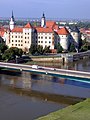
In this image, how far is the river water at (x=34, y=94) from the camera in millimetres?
10453

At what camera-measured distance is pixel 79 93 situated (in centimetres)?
1274

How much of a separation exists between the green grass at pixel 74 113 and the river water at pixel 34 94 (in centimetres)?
54

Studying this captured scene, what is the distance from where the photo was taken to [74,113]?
9805mm

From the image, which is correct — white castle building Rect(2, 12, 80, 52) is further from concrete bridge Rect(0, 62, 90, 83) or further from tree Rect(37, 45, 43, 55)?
concrete bridge Rect(0, 62, 90, 83)

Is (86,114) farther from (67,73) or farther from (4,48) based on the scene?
(4,48)

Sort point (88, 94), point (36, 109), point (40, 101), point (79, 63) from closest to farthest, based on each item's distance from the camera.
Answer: point (36, 109) < point (40, 101) < point (88, 94) < point (79, 63)

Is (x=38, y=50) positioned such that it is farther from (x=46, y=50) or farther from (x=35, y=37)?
(x=35, y=37)

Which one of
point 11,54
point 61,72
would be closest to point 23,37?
point 11,54

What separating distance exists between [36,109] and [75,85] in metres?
3.77

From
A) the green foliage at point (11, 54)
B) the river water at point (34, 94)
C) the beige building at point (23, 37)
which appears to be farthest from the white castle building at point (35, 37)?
the river water at point (34, 94)

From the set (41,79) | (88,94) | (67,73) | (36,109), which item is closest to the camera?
(36,109)

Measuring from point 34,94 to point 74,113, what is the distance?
10.4 ft

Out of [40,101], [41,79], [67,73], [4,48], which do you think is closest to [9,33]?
[4,48]

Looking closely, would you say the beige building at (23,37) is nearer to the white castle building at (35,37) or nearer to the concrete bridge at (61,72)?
the white castle building at (35,37)
